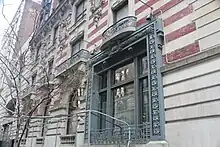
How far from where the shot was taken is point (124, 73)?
9773mm

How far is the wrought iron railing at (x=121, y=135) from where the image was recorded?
297 inches

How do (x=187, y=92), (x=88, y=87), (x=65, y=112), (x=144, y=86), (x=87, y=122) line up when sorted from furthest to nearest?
1. (x=65, y=112)
2. (x=88, y=87)
3. (x=87, y=122)
4. (x=144, y=86)
5. (x=187, y=92)

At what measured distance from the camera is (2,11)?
1019 centimetres

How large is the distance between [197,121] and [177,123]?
649 mm

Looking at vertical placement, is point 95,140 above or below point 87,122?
below

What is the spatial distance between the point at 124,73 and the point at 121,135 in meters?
2.62

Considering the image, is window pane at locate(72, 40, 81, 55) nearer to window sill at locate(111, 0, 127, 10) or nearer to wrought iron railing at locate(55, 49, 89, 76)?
wrought iron railing at locate(55, 49, 89, 76)

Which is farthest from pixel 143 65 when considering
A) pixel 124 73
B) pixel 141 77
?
pixel 124 73

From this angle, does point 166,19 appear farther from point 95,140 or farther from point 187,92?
point 95,140

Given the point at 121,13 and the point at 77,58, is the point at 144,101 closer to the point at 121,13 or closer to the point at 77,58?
the point at 121,13

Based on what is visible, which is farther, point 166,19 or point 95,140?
point 95,140

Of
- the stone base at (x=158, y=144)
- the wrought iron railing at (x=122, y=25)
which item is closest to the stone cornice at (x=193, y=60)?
the stone base at (x=158, y=144)

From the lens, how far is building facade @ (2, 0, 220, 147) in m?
6.20

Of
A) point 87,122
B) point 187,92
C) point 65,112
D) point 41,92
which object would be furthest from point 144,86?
point 41,92
